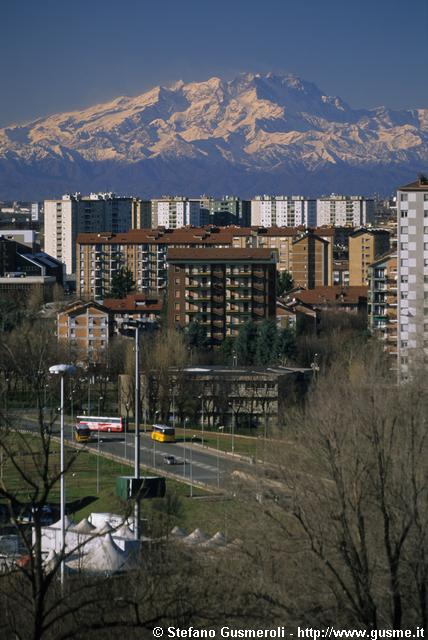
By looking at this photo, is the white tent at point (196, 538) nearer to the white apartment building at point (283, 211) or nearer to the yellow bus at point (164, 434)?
the yellow bus at point (164, 434)

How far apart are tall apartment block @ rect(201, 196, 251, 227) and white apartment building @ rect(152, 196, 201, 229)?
10.6ft

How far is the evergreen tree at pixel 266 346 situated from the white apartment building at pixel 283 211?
5873 centimetres

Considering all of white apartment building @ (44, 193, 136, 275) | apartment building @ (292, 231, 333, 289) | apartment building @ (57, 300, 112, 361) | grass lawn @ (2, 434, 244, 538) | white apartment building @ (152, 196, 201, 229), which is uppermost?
white apartment building @ (152, 196, 201, 229)

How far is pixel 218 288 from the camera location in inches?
1412

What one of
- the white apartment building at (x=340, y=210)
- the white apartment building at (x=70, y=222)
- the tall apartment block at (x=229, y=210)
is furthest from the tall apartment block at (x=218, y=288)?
the white apartment building at (x=340, y=210)

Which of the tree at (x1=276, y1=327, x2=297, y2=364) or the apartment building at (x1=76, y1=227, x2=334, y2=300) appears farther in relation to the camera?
the apartment building at (x1=76, y1=227, x2=334, y2=300)

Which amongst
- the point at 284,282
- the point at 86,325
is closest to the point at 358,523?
the point at 86,325

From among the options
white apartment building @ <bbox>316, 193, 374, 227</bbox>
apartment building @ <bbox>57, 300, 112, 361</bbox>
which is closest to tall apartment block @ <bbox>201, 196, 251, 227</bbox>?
white apartment building @ <bbox>316, 193, 374, 227</bbox>

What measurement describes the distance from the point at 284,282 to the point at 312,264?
5756 mm

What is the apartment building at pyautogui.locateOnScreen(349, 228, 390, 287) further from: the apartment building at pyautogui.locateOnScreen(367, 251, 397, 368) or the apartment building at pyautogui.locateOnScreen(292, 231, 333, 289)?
the apartment building at pyautogui.locateOnScreen(367, 251, 397, 368)

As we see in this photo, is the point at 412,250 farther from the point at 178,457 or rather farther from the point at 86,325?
the point at 86,325

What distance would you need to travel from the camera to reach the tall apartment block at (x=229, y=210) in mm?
88250

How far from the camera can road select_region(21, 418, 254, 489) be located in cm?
1891

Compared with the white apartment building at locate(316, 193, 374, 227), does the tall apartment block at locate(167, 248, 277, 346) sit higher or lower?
lower
